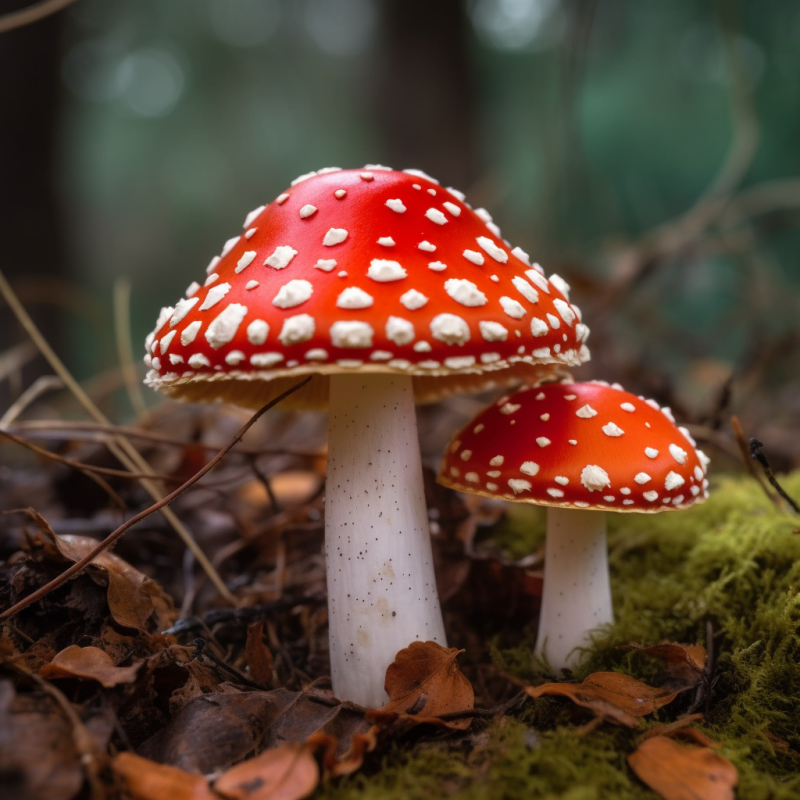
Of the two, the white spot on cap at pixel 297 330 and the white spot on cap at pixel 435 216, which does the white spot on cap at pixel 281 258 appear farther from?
the white spot on cap at pixel 435 216

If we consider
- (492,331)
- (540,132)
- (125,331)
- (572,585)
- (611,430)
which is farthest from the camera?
(540,132)

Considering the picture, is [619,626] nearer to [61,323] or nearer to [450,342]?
[450,342]

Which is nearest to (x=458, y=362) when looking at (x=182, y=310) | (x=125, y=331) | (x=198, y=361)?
(x=198, y=361)

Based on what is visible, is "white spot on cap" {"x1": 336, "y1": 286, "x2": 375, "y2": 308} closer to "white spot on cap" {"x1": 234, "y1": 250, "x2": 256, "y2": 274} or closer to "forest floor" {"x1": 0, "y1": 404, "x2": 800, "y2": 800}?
"white spot on cap" {"x1": 234, "y1": 250, "x2": 256, "y2": 274}

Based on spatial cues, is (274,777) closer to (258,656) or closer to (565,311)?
(258,656)

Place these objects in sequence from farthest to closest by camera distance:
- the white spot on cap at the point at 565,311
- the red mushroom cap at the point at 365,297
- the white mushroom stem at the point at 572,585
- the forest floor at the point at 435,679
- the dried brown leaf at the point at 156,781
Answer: the white mushroom stem at the point at 572,585 < the white spot on cap at the point at 565,311 < the red mushroom cap at the point at 365,297 < the forest floor at the point at 435,679 < the dried brown leaf at the point at 156,781

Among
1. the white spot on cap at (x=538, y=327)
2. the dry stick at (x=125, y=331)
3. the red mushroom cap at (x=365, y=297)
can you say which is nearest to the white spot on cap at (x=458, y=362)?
the red mushroom cap at (x=365, y=297)

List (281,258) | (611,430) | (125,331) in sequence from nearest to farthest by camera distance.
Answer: (281,258) → (611,430) → (125,331)
